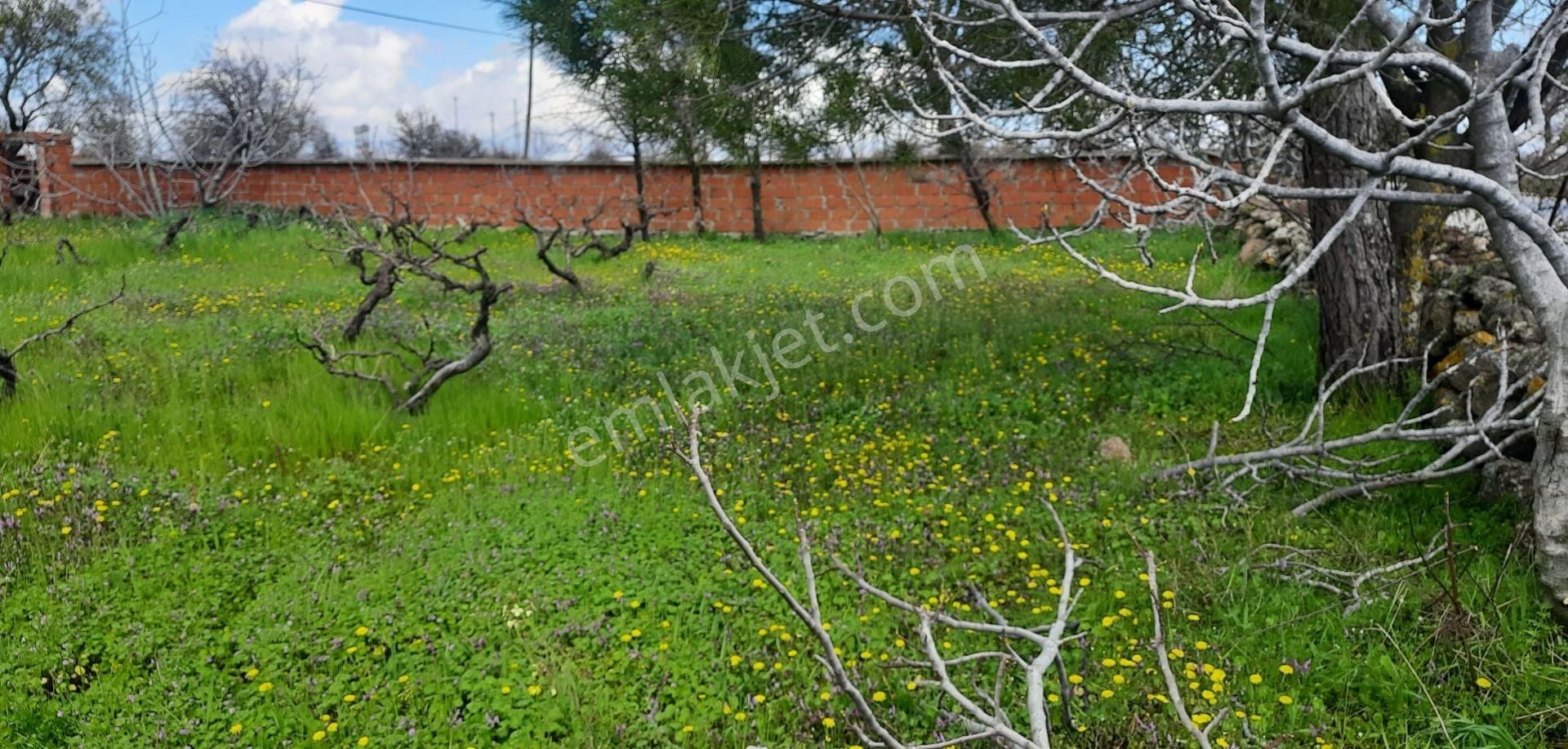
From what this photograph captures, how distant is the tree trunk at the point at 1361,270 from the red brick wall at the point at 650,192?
10.4 metres

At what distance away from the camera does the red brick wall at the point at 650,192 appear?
633 inches

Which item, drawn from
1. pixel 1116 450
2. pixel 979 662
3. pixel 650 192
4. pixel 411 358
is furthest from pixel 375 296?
pixel 650 192

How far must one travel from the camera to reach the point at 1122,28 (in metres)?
4.93

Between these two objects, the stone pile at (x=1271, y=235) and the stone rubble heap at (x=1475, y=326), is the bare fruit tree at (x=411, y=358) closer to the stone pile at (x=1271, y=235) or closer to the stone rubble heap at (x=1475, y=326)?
the stone rubble heap at (x=1475, y=326)

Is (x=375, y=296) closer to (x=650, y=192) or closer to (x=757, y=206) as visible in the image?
(x=757, y=206)

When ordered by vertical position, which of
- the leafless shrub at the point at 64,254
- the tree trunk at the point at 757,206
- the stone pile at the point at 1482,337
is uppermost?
the tree trunk at the point at 757,206

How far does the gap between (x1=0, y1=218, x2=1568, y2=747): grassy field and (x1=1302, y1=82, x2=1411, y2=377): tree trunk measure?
43 centimetres

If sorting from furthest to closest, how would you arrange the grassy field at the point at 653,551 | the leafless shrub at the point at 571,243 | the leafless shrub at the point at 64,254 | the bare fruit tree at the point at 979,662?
1. the leafless shrub at the point at 64,254
2. the leafless shrub at the point at 571,243
3. the grassy field at the point at 653,551
4. the bare fruit tree at the point at 979,662

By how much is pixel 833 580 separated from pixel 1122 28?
324 centimetres

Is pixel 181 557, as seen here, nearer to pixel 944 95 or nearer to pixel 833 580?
pixel 833 580

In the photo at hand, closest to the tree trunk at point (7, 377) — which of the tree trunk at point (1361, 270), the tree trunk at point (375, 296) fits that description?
the tree trunk at point (375, 296)

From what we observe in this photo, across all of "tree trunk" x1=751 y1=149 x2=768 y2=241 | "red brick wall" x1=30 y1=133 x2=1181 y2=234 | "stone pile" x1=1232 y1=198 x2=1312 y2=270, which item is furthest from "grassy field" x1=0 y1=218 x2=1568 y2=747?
"tree trunk" x1=751 y1=149 x2=768 y2=241

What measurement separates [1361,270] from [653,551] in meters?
4.17
